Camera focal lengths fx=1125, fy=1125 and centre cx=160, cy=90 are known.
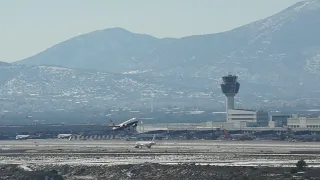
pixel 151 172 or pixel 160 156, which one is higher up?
pixel 160 156

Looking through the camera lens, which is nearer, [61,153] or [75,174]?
[75,174]

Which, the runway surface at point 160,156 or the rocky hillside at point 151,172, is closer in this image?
the rocky hillside at point 151,172

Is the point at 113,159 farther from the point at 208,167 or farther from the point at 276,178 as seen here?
the point at 276,178

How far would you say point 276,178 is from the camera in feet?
323

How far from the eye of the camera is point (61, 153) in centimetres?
15225

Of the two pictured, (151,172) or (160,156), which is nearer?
(151,172)

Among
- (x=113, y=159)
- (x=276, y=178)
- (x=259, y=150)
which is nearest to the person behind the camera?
(x=276, y=178)

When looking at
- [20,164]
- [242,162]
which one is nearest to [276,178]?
[242,162]

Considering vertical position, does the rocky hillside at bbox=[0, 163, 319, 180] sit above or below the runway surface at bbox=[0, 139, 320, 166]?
below

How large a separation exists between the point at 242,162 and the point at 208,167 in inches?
501

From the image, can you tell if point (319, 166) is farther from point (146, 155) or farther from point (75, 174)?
point (146, 155)

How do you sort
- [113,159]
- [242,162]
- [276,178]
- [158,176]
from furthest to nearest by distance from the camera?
[113,159] → [242,162] → [158,176] → [276,178]

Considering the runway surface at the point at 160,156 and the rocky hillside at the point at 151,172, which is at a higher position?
the runway surface at the point at 160,156

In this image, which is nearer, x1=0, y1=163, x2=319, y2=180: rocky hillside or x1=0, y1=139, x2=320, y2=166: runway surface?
x1=0, y1=163, x2=319, y2=180: rocky hillside
